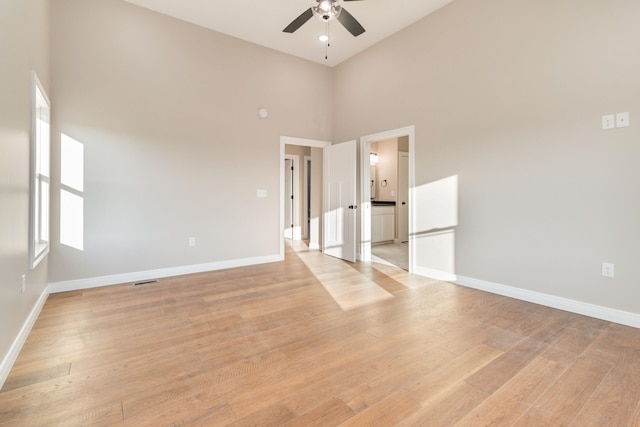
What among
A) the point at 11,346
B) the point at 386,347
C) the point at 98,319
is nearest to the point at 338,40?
the point at 386,347

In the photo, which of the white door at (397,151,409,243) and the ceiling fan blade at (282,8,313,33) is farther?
the white door at (397,151,409,243)

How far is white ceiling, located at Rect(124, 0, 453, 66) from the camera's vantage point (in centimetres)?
386

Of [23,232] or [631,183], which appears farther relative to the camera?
[631,183]

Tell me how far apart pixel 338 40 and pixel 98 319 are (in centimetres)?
489

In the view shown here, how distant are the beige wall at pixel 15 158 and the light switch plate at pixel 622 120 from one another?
15.3 feet

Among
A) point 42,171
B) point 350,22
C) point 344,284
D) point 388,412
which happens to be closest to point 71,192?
point 42,171

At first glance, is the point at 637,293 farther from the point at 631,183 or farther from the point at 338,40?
the point at 338,40

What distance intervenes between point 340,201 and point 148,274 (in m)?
3.22

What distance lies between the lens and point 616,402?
5.30ft

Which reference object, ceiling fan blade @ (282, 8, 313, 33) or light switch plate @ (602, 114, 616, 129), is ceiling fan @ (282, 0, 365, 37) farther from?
light switch plate @ (602, 114, 616, 129)

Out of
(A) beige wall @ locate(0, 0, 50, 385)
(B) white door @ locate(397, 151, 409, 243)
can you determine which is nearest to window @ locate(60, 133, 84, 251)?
(A) beige wall @ locate(0, 0, 50, 385)

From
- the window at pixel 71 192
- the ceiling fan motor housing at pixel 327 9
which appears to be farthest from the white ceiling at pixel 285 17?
the window at pixel 71 192

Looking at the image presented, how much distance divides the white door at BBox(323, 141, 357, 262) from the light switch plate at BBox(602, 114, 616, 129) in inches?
123

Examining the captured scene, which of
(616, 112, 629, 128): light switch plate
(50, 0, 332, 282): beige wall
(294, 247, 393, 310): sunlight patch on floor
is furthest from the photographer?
(50, 0, 332, 282): beige wall
